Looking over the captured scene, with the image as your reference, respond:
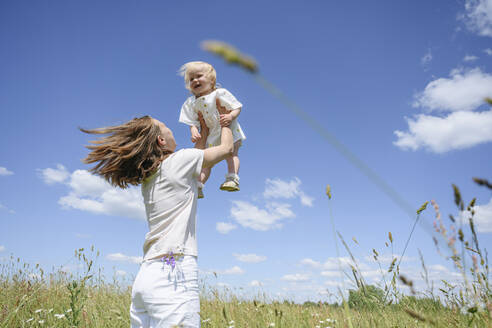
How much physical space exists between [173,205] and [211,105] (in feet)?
5.98

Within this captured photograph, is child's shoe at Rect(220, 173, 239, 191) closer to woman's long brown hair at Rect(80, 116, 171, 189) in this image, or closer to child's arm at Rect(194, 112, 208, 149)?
child's arm at Rect(194, 112, 208, 149)

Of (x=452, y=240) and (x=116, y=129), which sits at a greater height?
(x=116, y=129)

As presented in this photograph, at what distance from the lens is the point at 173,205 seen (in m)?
2.65

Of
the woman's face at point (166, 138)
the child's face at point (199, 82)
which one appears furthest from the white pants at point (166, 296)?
the child's face at point (199, 82)

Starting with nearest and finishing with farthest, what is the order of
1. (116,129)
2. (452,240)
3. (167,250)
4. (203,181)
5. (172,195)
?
(452,240)
(167,250)
(172,195)
(116,129)
(203,181)

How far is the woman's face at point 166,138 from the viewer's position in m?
3.00

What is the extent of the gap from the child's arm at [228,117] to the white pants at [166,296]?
1.87 m

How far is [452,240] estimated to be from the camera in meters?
1.44

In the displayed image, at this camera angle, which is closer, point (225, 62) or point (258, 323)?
point (225, 62)

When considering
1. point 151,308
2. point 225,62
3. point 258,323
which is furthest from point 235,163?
point 225,62

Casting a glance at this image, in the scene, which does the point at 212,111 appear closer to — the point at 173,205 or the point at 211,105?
the point at 211,105

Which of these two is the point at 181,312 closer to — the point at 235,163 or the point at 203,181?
the point at 203,181

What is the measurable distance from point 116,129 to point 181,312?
5.26 feet

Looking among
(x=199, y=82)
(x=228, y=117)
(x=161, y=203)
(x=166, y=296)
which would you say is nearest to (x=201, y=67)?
(x=199, y=82)
